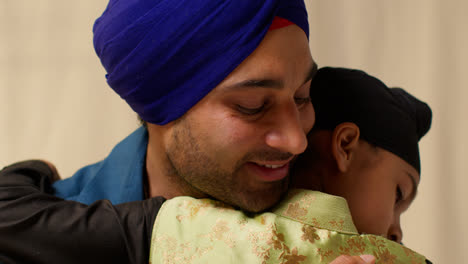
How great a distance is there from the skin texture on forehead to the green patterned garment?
6 centimetres

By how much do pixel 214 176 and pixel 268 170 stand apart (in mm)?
103

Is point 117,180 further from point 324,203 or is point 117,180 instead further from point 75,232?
point 324,203

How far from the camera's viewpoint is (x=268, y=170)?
3.17ft

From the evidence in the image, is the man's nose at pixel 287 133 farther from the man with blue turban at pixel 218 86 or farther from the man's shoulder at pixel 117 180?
the man's shoulder at pixel 117 180

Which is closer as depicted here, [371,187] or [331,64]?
[371,187]

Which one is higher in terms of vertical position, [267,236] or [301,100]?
[301,100]

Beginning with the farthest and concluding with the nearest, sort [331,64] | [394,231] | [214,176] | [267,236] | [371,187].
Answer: [331,64] → [394,231] → [371,187] → [214,176] → [267,236]

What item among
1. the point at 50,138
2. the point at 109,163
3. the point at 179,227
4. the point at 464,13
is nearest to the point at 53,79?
the point at 50,138

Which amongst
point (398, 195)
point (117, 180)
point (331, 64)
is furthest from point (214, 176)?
point (331, 64)

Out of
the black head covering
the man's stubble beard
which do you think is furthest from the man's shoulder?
the black head covering

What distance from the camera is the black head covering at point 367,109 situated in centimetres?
115

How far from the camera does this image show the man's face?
2.95 feet

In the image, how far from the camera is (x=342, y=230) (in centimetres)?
87

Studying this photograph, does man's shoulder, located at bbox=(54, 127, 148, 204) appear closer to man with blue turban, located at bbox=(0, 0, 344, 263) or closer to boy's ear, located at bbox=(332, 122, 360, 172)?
man with blue turban, located at bbox=(0, 0, 344, 263)
